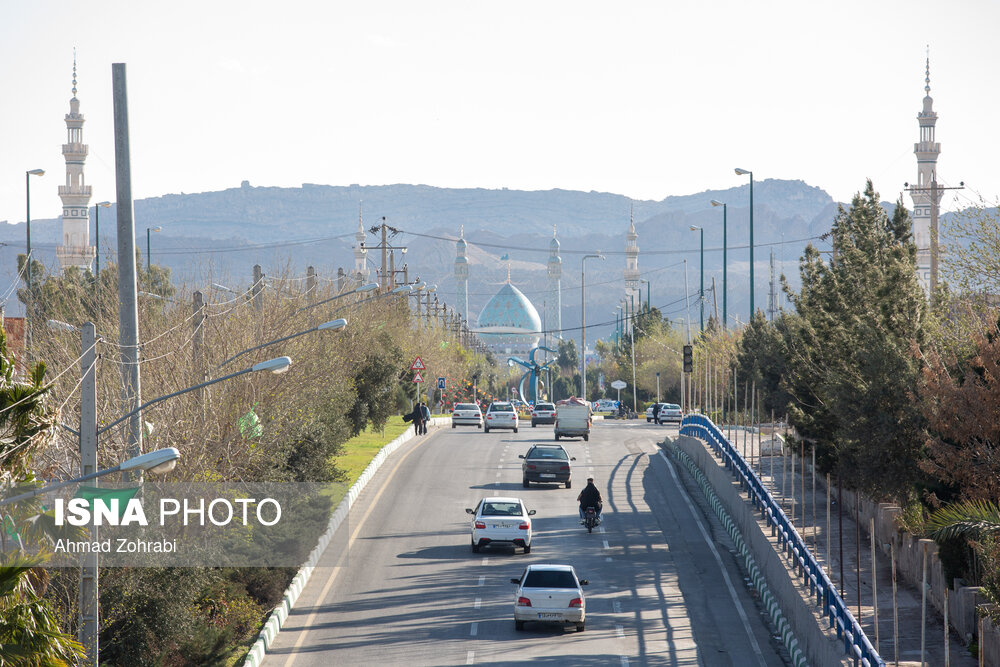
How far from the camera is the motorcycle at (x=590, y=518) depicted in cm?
3491

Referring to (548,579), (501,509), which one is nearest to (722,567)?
(501,509)

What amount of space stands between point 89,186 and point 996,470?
3844 inches

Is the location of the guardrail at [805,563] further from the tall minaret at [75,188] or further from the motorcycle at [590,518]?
the tall minaret at [75,188]

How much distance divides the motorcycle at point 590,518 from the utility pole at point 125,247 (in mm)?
16347

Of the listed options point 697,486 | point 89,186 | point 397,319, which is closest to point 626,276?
point 89,186

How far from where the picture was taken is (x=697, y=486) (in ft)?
144

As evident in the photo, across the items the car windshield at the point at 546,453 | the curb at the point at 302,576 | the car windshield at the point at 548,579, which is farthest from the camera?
the car windshield at the point at 546,453

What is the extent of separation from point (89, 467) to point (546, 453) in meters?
27.5

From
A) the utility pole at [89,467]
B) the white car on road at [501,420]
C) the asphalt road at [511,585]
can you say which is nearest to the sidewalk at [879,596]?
the asphalt road at [511,585]

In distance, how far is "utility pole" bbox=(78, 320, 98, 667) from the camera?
16.6 metres

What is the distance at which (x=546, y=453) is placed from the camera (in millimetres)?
43438

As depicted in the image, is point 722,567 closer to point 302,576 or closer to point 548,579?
point 548,579

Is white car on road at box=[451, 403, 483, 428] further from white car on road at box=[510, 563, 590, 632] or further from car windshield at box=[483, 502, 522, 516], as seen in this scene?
white car on road at box=[510, 563, 590, 632]

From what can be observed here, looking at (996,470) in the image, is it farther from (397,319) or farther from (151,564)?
(397,319)
